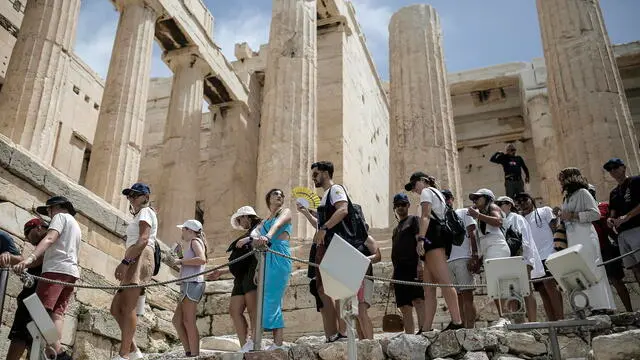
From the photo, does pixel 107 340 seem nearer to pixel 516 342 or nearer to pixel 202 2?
pixel 516 342

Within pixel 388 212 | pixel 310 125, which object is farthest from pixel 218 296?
pixel 388 212

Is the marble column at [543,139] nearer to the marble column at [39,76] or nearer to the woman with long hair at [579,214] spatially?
the woman with long hair at [579,214]

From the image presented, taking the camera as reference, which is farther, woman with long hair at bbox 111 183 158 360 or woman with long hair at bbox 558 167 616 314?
woman with long hair at bbox 558 167 616 314

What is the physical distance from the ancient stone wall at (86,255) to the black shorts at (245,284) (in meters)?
2.80

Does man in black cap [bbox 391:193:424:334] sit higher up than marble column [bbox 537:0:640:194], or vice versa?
marble column [bbox 537:0:640:194]

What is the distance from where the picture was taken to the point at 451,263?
23.1 feet

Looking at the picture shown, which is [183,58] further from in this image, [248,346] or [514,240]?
[248,346]

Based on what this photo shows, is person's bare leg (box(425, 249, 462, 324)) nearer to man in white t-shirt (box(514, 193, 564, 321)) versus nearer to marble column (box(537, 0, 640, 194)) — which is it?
man in white t-shirt (box(514, 193, 564, 321))

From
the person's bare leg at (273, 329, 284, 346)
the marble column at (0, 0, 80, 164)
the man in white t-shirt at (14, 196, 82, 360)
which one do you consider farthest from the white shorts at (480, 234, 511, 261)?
the marble column at (0, 0, 80, 164)

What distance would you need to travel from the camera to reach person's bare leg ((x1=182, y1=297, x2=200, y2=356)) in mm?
6262

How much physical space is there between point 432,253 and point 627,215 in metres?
2.44

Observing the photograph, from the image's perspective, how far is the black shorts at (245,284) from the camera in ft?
21.4

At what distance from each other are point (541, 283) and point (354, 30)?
54.5 feet

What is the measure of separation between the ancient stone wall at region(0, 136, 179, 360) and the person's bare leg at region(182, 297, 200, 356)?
2.29m
